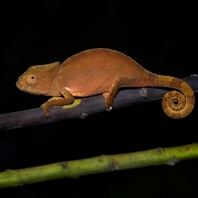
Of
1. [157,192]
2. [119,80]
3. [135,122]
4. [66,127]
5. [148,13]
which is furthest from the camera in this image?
[148,13]

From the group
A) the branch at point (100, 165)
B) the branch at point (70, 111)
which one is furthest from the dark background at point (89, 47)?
the branch at point (70, 111)

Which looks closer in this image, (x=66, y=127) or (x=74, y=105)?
(x=74, y=105)

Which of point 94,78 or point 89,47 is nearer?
point 94,78

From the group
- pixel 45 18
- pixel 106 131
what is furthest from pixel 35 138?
pixel 45 18

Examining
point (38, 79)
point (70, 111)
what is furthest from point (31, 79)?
point (70, 111)

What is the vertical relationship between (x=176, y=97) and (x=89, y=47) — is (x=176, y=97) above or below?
below

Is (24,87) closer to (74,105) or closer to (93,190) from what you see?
(74,105)

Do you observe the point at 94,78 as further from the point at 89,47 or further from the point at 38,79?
the point at 89,47
